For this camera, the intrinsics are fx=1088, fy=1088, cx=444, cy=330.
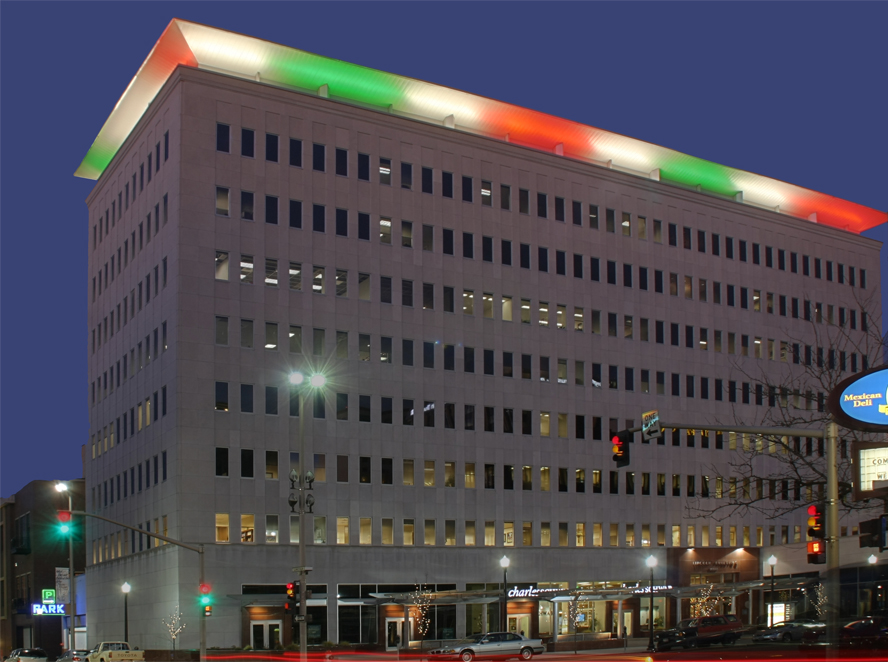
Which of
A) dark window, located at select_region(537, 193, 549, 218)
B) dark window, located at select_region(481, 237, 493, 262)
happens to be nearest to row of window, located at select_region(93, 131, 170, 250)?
dark window, located at select_region(481, 237, 493, 262)

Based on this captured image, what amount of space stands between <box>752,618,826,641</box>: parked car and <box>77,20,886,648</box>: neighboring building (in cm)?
1788

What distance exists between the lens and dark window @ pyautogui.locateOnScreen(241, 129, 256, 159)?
238 ft

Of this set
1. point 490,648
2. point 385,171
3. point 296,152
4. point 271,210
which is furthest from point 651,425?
point 385,171

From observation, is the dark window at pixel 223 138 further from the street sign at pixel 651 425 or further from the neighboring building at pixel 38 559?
the street sign at pixel 651 425

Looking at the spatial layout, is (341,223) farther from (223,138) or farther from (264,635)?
(264,635)

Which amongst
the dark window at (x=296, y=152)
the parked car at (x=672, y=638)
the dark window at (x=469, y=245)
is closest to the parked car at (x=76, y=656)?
the dark window at (x=296, y=152)

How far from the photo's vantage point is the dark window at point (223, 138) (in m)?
71.8

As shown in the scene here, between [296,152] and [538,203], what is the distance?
20.4 meters

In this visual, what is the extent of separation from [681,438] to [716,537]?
8743 millimetres

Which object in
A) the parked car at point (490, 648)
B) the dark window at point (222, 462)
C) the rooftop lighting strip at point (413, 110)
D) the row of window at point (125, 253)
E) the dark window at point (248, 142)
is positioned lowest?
the parked car at point (490, 648)

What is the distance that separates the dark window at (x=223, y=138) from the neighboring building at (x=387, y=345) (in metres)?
0.17

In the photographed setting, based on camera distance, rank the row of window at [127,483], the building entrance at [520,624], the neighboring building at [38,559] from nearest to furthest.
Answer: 1. the row of window at [127,483]
2. the building entrance at [520,624]
3. the neighboring building at [38,559]

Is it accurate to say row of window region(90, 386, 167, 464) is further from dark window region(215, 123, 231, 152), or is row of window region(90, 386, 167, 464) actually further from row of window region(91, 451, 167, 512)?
dark window region(215, 123, 231, 152)

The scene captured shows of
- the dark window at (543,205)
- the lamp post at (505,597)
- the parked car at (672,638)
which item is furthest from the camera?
the dark window at (543,205)
